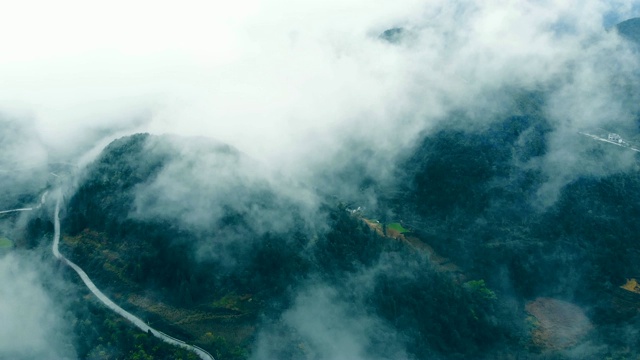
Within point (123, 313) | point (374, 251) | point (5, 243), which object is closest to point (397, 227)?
point (374, 251)

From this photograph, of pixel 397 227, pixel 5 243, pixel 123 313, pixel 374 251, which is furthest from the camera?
pixel 397 227

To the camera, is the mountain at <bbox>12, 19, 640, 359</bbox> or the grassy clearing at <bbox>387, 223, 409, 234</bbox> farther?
the grassy clearing at <bbox>387, 223, 409, 234</bbox>

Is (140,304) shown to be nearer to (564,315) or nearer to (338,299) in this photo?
(338,299)

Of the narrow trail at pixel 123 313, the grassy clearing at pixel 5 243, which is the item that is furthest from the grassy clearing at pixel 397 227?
the grassy clearing at pixel 5 243

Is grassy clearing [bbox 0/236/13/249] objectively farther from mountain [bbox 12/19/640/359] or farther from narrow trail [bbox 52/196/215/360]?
narrow trail [bbox 52/196/215/360]

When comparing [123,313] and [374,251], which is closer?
[123,313]

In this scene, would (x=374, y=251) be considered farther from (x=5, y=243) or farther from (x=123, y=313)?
(x=5, y=243)

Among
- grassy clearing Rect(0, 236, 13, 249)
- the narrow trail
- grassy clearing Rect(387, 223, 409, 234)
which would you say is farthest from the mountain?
grassy clearing Rect(0, 236, 13, 249)

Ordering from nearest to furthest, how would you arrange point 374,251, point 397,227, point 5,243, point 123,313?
1. point 123,313
2. point 374,251
3. point 5,243
4. point 397,227

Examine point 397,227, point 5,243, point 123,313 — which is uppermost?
point 397,227

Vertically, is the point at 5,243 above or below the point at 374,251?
Result: below

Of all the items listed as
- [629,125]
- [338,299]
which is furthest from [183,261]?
[629,125]
